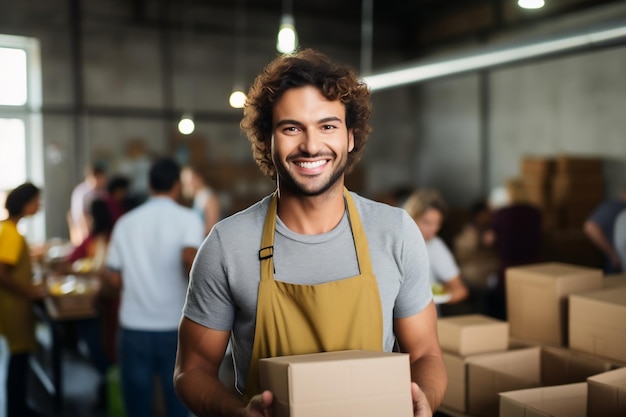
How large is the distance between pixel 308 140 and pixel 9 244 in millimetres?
3114

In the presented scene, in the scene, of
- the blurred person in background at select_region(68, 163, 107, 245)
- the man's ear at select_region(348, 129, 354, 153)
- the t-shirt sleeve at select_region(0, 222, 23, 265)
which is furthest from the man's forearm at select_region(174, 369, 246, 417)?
the blurred person in background at select_region(68, 163, 107, 245)

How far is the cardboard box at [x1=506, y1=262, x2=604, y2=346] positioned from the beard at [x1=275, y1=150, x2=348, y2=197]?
3.88 ft

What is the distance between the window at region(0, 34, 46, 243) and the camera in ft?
30.1

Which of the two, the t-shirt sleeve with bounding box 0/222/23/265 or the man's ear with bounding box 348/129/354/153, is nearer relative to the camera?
→ the man's ear with bounding box 348/129/354/153

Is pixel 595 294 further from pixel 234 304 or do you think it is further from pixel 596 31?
pixel 596 31

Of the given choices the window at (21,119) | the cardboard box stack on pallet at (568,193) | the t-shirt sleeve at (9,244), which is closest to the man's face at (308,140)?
the t-shirt sleeve at (9,244)

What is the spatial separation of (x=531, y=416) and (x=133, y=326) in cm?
239

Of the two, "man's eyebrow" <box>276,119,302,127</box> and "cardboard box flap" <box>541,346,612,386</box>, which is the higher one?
"man's eyebrow" <box>276,119,302,127</box>

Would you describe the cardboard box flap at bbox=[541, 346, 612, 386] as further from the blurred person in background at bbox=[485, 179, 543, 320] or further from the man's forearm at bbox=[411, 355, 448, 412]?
the blurred person in background at bbox=[485, 179, 543, 320]

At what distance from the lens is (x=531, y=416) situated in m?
1.76

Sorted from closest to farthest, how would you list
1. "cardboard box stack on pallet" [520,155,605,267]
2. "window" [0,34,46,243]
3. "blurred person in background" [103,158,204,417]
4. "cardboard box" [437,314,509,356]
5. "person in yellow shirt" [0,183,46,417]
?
"cardboard box" [437,314,509,356] → "blurred person in background" [103,158,204,417] → "person in yellow shirt" [0,183,46,417] → "cardboard box stack on pallet" [520,155,605,267] → "window" [0,34,46,243]

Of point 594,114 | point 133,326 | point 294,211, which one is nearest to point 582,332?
point 294,211

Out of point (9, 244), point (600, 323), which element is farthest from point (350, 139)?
point (9, 244)

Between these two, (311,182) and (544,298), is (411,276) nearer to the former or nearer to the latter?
(311,182)
